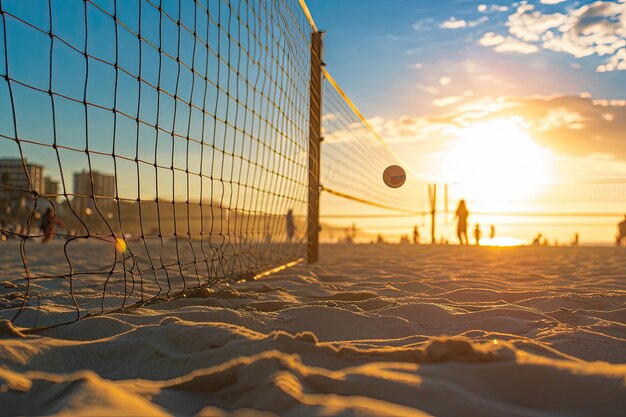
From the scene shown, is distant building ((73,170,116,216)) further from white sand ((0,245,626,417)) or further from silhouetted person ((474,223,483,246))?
A: silhouetted person ((474,223,483,246))

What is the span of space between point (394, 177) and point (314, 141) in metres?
1.05

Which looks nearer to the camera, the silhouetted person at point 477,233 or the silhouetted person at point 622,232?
the silhouetted person at point 622,232

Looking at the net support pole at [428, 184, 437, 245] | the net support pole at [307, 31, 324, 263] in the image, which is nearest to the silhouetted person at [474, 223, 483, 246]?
the net support pole at [428, 184, 437, 245]

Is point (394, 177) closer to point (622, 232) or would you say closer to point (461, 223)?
point (461, 223)

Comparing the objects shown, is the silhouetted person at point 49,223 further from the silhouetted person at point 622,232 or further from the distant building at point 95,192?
the silhouetted person at point 622,232

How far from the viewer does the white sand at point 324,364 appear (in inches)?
42.4

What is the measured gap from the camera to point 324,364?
4.26ft

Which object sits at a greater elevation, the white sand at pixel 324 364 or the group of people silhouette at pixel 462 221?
the group of people silhouette at pixel 462 221

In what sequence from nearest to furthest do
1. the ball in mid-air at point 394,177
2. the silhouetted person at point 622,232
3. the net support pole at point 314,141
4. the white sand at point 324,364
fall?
1. the white sand at point 324,364
2. the net support pole at point 314,141
3. the ball in mid-air at point 394,177
4. the silhouetted person at point 622,232

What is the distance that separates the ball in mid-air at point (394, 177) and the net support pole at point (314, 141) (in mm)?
870

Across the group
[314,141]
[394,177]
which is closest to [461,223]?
[394,177]

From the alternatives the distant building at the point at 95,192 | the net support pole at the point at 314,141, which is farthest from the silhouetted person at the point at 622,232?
the distant building at the point at 95,192

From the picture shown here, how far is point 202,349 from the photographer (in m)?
1.42

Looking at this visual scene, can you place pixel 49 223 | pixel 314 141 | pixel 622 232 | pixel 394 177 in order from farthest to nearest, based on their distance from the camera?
pixel 622 232 → pixel 49 223 → pixel 394 177 → pixel 314 141
